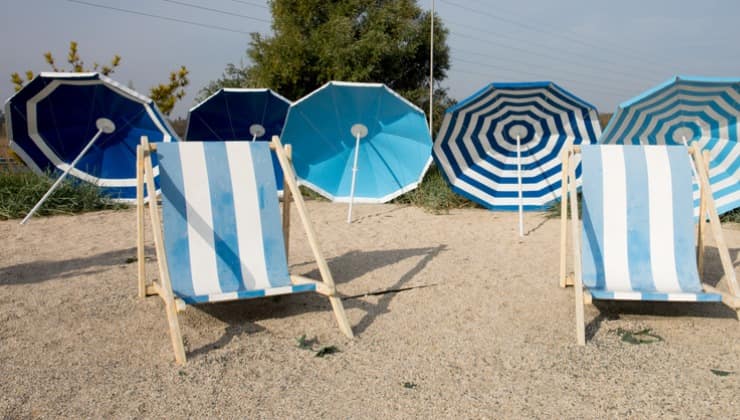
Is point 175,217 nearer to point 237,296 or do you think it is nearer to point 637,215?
point 237,296

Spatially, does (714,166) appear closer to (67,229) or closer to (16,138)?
(67,229)

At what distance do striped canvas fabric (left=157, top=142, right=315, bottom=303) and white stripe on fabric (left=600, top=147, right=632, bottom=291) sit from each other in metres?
2.05

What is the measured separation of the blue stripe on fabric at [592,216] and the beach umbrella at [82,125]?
566 cm

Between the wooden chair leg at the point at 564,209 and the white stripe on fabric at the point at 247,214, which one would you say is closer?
the white stripe on fabric at the point at 247,214

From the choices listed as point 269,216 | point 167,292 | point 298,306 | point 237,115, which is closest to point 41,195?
point 237,115

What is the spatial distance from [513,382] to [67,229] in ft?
19.0

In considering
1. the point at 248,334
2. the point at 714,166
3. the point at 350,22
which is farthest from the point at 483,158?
the point at 350,22

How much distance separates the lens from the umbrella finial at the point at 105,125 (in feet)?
27.0

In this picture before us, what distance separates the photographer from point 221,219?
14.1ft

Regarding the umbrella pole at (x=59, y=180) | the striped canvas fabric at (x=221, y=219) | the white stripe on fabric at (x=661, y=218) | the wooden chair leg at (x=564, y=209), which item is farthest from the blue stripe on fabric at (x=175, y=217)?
the umbrella pole at (x=59, y=180)

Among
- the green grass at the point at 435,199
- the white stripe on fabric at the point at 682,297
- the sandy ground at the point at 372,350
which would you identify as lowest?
the sandy ground at the point at 372,350

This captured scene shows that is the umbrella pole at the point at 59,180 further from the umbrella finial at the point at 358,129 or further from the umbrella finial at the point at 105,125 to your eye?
the umbrella finial at the point at 358,129

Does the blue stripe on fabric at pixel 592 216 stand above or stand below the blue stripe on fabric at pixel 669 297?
above

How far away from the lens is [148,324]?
390 cm
